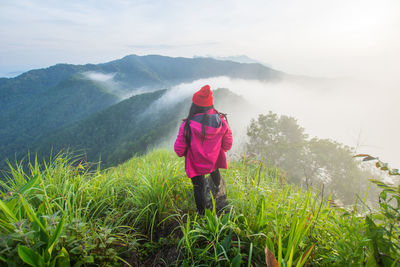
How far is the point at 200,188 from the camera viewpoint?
8.04 feet

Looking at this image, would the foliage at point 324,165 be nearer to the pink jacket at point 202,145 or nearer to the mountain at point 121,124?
the pink jacket at point 202,145

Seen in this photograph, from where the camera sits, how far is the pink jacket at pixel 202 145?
7.95ft

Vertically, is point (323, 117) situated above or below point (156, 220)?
below

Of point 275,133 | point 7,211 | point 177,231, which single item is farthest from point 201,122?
point 275,133

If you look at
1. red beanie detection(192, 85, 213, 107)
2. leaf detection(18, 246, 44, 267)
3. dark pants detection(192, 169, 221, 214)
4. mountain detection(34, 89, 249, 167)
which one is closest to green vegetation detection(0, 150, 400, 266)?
leaf detection(18, 246, 44, 267)

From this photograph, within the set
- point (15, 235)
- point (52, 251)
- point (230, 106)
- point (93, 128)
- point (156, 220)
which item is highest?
point (15, 235)

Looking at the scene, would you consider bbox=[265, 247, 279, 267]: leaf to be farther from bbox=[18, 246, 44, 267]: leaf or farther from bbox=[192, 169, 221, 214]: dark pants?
bbox=[18, 246, 44, 267]: leaf

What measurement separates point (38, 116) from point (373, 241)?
815 ft

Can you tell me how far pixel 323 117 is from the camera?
13600 cm

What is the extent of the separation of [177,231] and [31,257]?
1301mm

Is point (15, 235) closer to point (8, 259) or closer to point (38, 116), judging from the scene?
point (8, 259)

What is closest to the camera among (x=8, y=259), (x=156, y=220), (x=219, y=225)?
(x=8, y=259)

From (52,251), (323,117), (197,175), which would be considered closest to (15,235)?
(52,251)

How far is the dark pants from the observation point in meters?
2.35
